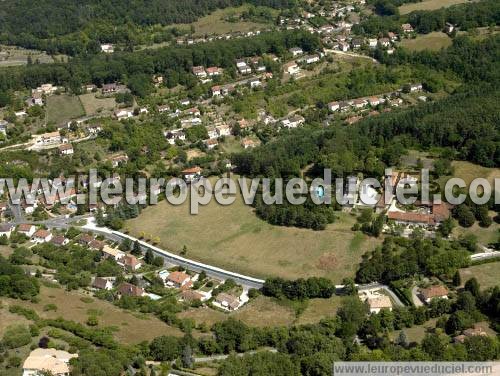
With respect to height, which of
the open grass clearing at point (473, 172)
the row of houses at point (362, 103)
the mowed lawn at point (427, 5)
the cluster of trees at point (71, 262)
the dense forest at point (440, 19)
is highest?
the mowed lawn at point (427, 5)

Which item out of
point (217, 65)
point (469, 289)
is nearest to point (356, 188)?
point (469, 289)

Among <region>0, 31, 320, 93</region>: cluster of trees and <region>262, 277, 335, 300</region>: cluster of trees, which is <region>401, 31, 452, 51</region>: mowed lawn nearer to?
<region>0, 31, 320, 93</region>: cluster of trees

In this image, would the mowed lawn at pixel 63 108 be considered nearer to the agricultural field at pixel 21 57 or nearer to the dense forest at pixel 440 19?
the agricultural field at pixel 21 57

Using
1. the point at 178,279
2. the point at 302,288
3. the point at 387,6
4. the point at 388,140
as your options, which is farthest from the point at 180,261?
the point at 387,6

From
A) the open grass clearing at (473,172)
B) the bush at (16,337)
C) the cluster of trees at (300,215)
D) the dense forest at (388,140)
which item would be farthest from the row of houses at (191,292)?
A: the open grass clearing at (473,172)

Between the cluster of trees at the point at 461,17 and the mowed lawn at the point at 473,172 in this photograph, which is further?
the cluster of trees at the point at 461,17
